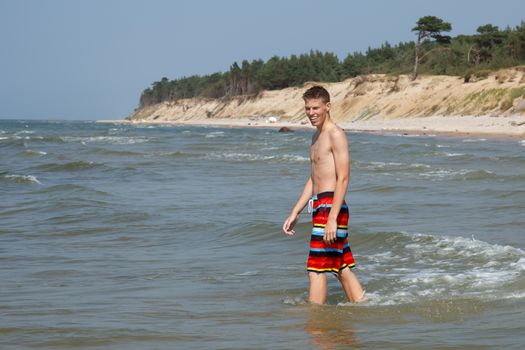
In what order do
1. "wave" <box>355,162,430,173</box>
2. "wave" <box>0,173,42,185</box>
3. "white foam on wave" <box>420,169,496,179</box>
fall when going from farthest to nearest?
"wave" <box>355,162,430,173</box>, "wave" <box>0,173,42,185</box>, "white foam on wave" <box>420,169,496,179</box>

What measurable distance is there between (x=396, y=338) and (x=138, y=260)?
3.82 meters

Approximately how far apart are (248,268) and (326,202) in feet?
7.04

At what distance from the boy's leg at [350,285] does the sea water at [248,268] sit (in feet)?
0.27

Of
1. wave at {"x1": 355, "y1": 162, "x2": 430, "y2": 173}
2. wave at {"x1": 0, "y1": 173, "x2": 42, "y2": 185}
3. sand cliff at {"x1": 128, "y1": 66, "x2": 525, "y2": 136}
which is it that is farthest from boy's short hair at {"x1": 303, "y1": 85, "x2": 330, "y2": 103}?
sand cliff at {"x1": 128, "y1": 66, "x2": 525, "y2": 136}

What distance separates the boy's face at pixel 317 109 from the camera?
5.59m

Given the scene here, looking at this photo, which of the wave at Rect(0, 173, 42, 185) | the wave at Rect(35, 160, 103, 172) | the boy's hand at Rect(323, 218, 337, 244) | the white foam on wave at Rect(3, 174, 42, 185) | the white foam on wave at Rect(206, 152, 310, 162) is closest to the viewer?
the boy's hand at Rect(323, 218, 337, 244)

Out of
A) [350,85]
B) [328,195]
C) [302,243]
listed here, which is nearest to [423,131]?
[350,85]

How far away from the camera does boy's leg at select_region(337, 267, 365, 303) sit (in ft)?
18.7

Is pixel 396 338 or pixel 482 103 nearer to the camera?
pixel 396 338

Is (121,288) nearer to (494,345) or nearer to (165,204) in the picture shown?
(494,345)

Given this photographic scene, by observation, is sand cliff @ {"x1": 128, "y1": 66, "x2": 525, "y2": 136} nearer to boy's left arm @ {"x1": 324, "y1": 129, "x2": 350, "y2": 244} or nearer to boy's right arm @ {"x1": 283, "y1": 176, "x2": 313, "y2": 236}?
boy's right arm @ {"x1": 283, "y1": 176, "x2": 313, "y2": 236}

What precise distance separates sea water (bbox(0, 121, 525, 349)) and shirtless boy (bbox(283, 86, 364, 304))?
0.26 m

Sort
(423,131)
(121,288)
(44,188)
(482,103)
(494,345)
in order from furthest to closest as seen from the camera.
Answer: (482,103) < (423,131) < (44,188) < (121,288) < (494,345)

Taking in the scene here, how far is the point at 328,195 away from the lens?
18.5ft
